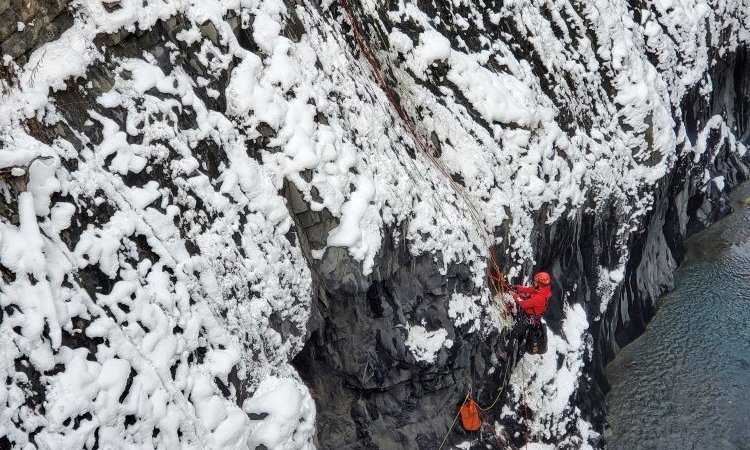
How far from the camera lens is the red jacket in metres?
9.66

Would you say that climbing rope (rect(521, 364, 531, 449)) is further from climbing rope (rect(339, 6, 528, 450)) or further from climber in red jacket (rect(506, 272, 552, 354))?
climber in red jacket (rect(506, 272, 552, 354))

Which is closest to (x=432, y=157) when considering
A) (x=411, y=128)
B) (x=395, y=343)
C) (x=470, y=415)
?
(x=411, y=128)

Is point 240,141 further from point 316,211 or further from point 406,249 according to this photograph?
point 406,249

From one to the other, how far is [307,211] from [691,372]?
9.07m

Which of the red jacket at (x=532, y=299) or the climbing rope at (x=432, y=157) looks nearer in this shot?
the climbing rope at (x=432, y=157)

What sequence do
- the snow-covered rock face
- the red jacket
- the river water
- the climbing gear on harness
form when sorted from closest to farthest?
1. the snow-covered rock face
2. the climbing gear on harness
3. the red jacket
4. the river water

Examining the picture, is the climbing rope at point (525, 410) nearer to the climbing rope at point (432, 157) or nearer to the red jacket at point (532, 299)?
the climbing rope at point (432, 157)

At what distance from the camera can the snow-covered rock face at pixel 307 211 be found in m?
5.38

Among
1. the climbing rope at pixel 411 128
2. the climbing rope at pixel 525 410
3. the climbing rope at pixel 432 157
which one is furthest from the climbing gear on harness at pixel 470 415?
the climbing rope at pixel 411 128

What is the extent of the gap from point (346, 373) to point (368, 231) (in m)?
1.99

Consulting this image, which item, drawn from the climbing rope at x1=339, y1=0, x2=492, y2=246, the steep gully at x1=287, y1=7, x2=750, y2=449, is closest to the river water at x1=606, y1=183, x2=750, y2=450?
the steep gully at x1=287, y1=7, x2=750, y2=449

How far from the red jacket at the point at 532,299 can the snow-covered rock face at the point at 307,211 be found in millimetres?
501

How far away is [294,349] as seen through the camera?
24.9ft

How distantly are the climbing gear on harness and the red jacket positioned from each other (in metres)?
1.57
